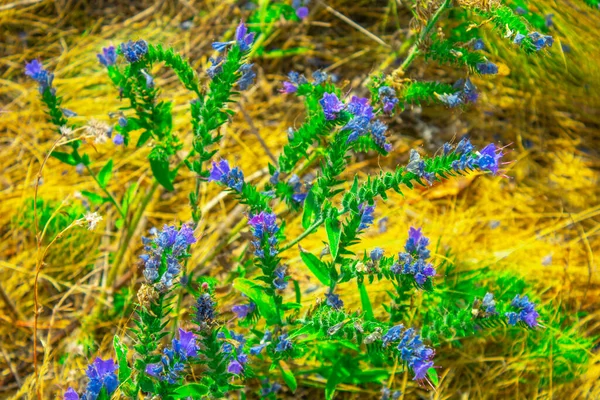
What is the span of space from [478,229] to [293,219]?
84 centimetres

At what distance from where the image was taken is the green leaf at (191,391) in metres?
1.47

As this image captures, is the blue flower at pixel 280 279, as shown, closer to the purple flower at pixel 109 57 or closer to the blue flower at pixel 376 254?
the blue flower at pixel 376 254

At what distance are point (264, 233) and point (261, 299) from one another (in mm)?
212

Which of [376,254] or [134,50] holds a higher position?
[134,50]

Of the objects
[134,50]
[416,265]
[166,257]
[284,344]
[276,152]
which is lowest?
[276,152]

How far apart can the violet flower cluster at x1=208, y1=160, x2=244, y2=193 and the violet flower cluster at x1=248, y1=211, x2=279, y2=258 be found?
11 cm

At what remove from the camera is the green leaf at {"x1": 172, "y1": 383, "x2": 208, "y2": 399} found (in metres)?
1.47

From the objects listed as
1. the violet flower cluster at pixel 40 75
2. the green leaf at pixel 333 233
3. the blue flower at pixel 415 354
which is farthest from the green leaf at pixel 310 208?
the violet flower cluster at pixel 40 75

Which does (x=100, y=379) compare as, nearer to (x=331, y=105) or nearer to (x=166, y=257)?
(x=166, y=257)

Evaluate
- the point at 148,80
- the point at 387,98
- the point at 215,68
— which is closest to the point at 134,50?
the point at 148,80

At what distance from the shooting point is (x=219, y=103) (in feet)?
5.97

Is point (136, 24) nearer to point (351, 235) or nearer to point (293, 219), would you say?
point (293, 219)

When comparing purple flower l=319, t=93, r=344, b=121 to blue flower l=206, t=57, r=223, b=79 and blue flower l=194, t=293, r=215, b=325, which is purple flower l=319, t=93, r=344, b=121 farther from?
blue flower l=194, t=293, r=215, b=325

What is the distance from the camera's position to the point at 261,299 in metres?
1.71
